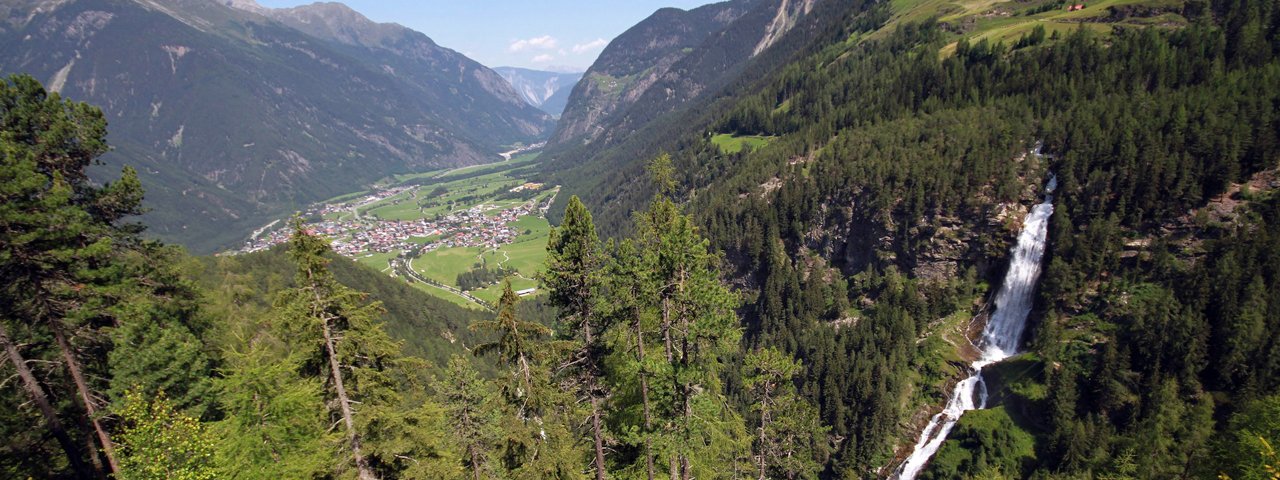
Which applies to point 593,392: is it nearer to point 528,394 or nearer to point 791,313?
point 528,394

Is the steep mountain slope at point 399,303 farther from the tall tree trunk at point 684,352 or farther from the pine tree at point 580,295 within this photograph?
the tall tree trunk at point 684,352

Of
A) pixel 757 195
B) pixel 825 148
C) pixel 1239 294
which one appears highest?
pixel 825 148

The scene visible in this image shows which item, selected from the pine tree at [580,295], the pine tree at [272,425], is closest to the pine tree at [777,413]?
the pine tree at [580,295]

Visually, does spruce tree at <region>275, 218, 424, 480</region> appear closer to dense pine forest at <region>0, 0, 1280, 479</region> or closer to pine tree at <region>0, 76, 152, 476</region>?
dense pine forest at <region>0, 0, 1280, 479</region>

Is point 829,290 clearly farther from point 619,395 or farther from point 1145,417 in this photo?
point 619,395

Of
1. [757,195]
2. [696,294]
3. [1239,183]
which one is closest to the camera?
[696,294]

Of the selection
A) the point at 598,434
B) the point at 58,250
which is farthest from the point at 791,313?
the point at 58,250

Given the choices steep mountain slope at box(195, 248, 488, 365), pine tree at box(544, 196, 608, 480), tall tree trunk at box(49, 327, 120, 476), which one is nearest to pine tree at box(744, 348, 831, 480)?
pine tree at box(544, 196, 608, 480)

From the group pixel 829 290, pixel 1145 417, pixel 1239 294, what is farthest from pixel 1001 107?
pixel 1145 417
